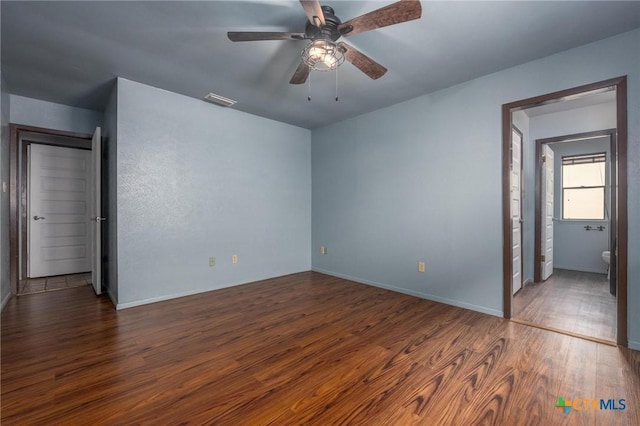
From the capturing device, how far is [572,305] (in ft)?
9.71

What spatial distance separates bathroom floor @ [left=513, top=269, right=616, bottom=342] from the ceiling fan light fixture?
2956 millimetres

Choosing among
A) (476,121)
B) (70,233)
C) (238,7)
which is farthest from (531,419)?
(70,233)

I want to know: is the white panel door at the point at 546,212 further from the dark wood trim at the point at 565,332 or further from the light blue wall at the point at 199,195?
the light blue wall at the point at 199,195

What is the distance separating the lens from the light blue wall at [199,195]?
2.97 meters

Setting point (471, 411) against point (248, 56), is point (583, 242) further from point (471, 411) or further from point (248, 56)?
point (248, 56)

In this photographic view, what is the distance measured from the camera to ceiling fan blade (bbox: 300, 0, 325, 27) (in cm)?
147

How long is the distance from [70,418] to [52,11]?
2.60 meters

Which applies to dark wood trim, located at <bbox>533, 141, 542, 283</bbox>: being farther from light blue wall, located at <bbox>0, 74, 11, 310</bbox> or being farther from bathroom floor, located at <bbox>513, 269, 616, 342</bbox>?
light blue wall, located at <bbox>0, 74, 11, 310</bbox>

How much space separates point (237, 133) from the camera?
3855mm

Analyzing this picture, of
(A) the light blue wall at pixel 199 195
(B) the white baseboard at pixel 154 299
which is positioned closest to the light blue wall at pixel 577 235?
(A) the light blue wall at pixel 199 195

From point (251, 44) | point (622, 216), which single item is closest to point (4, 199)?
point (251, 44)

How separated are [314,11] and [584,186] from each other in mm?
5827

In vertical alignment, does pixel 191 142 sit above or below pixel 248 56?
below

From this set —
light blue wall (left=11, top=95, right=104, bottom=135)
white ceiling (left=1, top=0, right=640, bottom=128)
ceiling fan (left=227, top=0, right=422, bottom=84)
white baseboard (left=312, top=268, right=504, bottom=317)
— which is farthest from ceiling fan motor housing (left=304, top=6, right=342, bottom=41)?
light blue wall (left=11, top=95, right=104, bottom=135)
